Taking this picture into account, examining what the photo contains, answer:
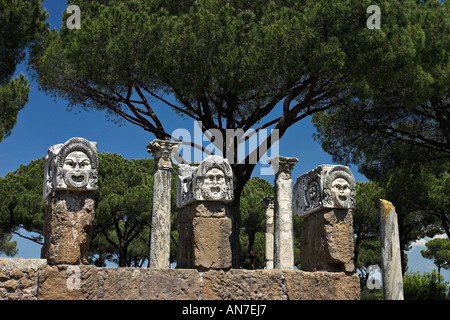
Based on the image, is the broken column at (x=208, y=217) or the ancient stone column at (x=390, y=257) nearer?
the broken column at (x=208, y=217)

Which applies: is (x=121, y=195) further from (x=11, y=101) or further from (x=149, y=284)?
(x=149, y=284)

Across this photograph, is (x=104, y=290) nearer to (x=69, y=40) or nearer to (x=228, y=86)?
(x=228, y=86)

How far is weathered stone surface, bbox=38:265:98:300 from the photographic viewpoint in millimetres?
4934

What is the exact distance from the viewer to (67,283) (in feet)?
16.4

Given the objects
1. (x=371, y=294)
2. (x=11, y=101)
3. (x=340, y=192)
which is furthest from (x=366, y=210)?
(x=340, y=192)

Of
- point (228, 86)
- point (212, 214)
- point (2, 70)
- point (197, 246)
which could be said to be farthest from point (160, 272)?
point (2, 70)

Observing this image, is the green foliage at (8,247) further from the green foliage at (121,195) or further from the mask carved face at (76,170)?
the mask carved face at (76,170)

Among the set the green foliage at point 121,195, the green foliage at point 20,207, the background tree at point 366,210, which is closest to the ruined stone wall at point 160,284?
the green foliage at point 20,207

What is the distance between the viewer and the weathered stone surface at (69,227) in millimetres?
5113

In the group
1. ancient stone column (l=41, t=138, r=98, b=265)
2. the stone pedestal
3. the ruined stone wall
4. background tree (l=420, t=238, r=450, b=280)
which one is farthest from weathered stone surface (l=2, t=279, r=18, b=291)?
background tree (l=420, t=238, r=450, b=280)

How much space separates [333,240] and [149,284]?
2167 mm

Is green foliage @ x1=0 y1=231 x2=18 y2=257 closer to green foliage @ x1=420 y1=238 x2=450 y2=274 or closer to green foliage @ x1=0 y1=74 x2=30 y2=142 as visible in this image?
green foliage @ x1=0 y1=74 x2=30 y2=142

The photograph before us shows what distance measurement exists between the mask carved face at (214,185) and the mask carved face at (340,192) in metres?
1.32

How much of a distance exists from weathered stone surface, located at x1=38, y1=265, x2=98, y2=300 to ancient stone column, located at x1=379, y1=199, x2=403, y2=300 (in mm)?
3469
